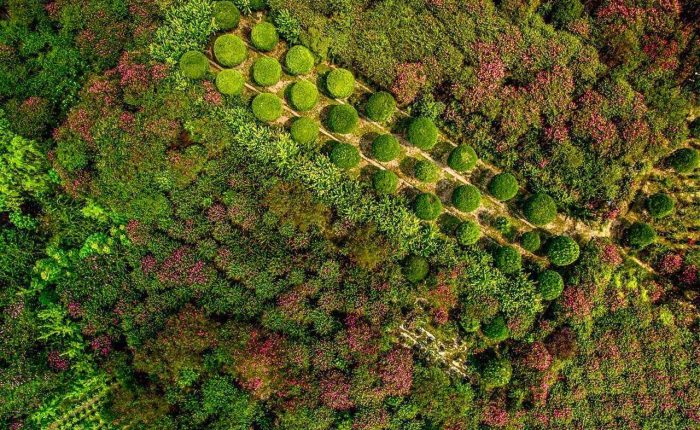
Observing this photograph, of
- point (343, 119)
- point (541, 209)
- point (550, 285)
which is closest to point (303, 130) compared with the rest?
point (343, 119)

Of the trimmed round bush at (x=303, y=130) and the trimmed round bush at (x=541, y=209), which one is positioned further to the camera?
the trimmed round bush at (x=541, y=209)

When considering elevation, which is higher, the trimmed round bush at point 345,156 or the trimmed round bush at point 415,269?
the trimmed round bush at point 345,156

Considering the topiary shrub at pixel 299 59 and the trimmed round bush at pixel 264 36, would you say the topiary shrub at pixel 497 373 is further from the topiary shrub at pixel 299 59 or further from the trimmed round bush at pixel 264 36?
the trimmed round bush at pixel 264 36

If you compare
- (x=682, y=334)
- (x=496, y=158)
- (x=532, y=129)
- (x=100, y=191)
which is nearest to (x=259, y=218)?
(x=100, y=191)

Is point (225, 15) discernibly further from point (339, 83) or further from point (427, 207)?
point (427, 207)

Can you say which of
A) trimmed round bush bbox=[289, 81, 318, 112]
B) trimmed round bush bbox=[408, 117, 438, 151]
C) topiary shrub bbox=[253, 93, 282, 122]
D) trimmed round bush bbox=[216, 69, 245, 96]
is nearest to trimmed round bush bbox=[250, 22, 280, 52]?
trimmed round bush bbox=[216, 69, 245, 96]

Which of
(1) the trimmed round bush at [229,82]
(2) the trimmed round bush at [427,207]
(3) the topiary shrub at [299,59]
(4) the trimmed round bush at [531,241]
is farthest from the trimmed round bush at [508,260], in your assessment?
(1) the trimmed round bush at [229,82]

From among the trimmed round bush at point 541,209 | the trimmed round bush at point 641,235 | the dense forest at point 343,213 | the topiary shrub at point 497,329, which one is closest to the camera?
the dense forest at point 343,213
